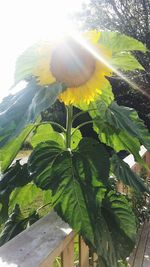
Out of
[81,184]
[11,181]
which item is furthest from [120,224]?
[11,181]

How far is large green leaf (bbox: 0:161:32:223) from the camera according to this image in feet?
5.22

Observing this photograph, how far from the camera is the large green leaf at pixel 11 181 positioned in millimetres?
1591

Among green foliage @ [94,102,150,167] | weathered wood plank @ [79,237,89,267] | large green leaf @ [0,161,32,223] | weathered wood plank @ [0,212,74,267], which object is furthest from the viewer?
weathered wood plank @ [79,237,89,267]

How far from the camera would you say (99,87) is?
136cm

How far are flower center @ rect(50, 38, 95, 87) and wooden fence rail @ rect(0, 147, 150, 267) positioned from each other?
492 mm

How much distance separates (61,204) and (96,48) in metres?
0.46

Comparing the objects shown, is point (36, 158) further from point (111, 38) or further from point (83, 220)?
point (111, 38)

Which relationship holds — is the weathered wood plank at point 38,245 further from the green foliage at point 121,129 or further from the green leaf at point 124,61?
the green leaf at point 124,61

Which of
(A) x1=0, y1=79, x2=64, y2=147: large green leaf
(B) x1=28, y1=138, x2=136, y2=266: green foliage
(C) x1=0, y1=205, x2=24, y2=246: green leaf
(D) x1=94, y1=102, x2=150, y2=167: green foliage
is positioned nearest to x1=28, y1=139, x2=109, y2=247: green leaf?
(B) x1=28, y1=138, x2=136, y2=266: green foliage

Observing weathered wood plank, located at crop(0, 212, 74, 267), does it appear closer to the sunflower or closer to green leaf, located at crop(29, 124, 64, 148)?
green leaf, located at crop(29, 124, 64, 148)

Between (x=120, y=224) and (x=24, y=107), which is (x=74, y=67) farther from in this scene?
(x=120, y=224)

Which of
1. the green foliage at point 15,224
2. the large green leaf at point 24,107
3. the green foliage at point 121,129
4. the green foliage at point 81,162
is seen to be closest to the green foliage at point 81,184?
the green foliage at point 81,162

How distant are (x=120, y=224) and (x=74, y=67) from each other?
619mm

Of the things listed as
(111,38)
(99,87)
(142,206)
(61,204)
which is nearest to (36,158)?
(61,204)
